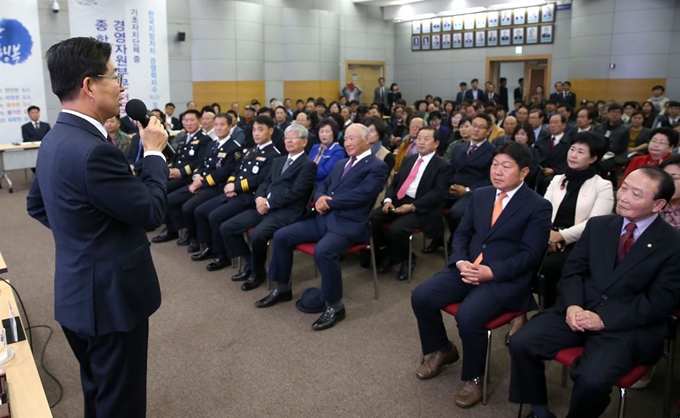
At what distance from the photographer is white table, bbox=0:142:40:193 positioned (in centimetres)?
744

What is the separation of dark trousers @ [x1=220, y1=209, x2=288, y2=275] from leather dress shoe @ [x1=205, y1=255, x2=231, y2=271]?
280 mm

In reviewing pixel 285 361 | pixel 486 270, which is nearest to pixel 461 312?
pixel 486 270

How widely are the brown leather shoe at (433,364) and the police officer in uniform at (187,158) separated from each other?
338 centimetres

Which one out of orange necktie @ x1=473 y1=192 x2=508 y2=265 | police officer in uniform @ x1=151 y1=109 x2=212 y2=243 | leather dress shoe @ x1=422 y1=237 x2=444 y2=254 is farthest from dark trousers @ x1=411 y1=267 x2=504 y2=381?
police officer in uniform @ x1=151 y1=109 x2=212 y2=243

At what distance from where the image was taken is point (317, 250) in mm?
3455

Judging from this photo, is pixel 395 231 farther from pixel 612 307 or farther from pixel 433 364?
pixel 612 307

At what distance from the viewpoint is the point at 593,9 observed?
432 inches

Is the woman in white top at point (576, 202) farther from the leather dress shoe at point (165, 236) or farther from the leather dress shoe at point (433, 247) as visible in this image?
the leather dress shoe at point (165, 236)

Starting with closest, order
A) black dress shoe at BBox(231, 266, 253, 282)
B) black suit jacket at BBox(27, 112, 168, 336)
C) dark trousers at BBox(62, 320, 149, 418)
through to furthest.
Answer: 1. black suit jacket at BBox(27, 112, 168, 336)
2. dark trousers at BBox(62, 320, 149, 418)
3. black dress shoe at BBox(231, 266, 253, 282)

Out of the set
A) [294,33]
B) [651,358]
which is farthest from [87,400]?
[294,33]

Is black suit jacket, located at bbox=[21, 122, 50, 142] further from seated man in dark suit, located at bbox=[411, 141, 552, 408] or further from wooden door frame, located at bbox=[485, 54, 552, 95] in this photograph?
wooden door frame, located at bbox=[485, 54, 552, 95]

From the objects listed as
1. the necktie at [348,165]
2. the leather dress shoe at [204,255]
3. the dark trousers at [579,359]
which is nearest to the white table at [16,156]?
the leather dress shoe at [204,255]

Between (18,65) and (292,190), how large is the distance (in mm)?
7347

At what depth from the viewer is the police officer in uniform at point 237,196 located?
14.6ft
